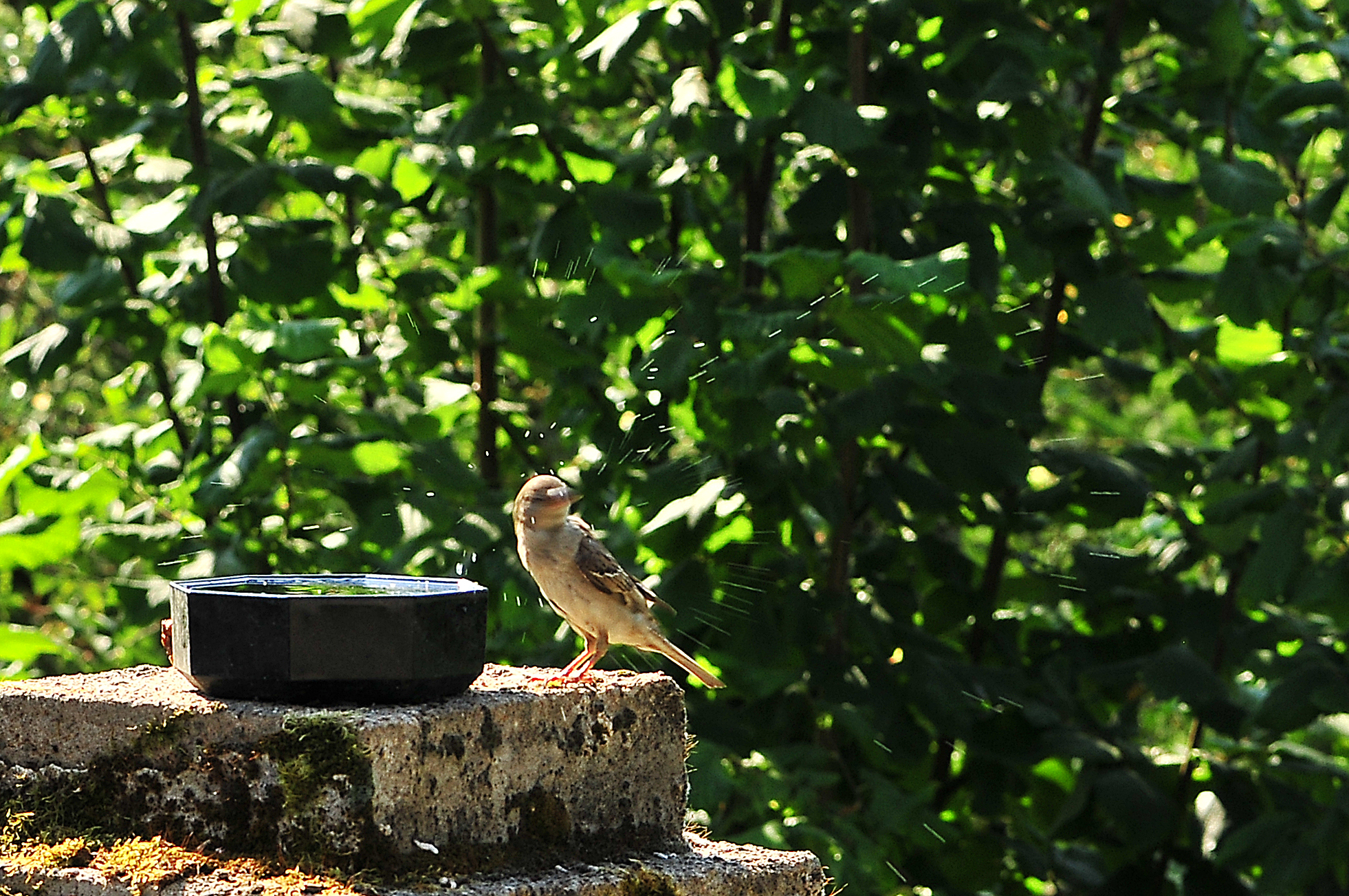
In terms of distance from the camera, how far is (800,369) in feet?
14.8

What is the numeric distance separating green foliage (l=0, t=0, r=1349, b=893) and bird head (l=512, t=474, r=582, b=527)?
174cm

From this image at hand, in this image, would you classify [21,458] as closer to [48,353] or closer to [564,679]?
[48,353]

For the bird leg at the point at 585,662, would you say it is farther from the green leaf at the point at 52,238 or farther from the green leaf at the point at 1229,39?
the green leaf at the point at 1229,39

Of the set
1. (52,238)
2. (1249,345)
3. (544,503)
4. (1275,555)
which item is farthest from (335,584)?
(1249,345)

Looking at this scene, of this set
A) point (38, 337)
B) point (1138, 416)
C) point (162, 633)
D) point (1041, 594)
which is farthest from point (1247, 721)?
point (1138, 416)

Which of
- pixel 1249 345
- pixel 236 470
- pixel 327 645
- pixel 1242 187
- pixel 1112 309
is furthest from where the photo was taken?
pixel 1249 345

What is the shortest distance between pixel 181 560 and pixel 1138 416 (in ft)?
32.5

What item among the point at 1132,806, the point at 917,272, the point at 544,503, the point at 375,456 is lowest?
the point at 1132,806

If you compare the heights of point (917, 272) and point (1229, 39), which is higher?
point (1229, 39)

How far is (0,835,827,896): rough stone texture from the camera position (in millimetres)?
2066

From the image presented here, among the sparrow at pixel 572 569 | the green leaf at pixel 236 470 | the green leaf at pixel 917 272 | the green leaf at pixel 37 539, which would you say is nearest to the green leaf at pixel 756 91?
the green leaf at pixel 917 272

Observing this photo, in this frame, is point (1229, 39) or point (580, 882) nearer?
point (580, 882)

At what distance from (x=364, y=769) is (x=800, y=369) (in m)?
2.61

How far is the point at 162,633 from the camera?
2562 millimetres
